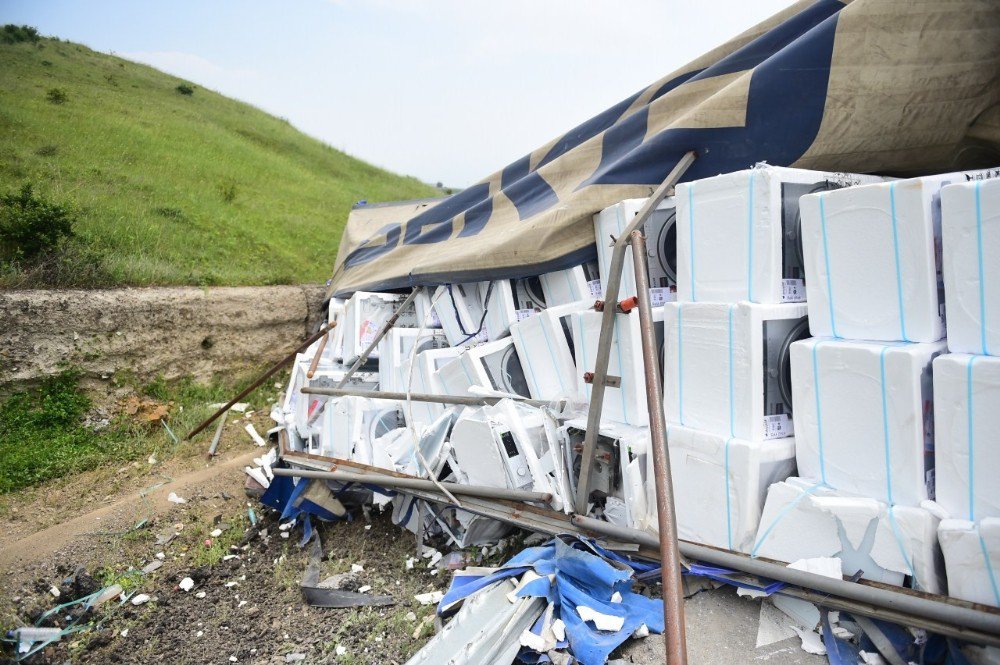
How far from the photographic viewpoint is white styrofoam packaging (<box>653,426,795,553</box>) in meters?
2.21

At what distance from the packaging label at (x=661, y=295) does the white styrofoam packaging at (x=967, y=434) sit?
120cm

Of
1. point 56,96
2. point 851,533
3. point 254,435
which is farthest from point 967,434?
point 56,96

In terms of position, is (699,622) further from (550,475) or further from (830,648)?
(550,475)

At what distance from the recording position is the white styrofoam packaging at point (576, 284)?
3.43 meters

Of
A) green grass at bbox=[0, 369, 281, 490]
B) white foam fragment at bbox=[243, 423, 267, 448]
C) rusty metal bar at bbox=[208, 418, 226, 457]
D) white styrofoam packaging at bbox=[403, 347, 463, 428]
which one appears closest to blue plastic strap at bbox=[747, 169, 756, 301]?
white styrofoam packaging at bbox=[403, 347, 463, 428]

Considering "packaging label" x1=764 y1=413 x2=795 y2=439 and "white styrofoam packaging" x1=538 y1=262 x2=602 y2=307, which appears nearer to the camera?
"packaging label" x1=764 y1=413 x2=795 y2=439

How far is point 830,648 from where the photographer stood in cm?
191

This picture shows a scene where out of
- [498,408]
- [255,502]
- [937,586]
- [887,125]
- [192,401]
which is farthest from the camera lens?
[192,401]

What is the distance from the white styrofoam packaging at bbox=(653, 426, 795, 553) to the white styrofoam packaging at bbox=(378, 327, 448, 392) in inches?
89.0

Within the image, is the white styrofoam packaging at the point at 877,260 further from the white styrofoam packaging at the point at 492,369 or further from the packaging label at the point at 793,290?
the white styrofoam packaging at the point at 492,369

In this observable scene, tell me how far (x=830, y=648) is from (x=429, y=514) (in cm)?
210

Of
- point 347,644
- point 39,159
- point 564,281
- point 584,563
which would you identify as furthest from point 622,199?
Result: point 39,159

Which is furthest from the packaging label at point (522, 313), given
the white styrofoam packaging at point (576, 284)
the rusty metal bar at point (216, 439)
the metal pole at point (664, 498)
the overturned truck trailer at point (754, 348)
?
the rusty metal bar at point (216, 439)

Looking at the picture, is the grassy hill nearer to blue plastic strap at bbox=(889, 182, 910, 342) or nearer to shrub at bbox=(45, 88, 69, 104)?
shrub at bbox=(45, 88, 69, 104)
